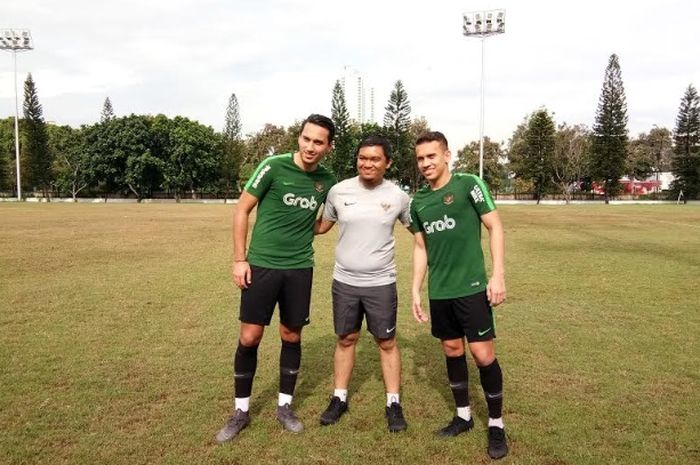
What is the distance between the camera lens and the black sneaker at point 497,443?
11.6ft

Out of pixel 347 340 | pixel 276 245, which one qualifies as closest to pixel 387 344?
pixel 347 340

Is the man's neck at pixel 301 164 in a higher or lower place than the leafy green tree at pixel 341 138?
lower

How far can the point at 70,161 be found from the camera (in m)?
69.6

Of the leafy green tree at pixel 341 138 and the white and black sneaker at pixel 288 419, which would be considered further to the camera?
the leafy green tree at pixel 341 138

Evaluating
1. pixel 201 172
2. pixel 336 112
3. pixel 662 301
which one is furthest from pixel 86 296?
pixel 201 172

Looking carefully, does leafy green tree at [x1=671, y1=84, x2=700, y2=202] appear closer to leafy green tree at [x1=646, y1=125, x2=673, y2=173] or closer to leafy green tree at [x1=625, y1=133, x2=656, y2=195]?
leafy green tree at [x1=625, y1=133, x2=656, y2=195]

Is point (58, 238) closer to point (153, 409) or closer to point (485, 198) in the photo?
point (153, 409)

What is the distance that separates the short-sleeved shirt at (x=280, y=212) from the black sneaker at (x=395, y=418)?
1228 mm

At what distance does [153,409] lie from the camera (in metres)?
4.23

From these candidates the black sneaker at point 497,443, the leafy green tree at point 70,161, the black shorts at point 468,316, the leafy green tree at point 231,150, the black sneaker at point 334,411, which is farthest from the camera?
the leafy green tree at point 231,150

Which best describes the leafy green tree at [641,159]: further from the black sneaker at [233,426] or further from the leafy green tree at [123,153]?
the black sneaker at [233,426]

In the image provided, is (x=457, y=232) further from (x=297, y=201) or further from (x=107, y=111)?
(x=107, y=111)

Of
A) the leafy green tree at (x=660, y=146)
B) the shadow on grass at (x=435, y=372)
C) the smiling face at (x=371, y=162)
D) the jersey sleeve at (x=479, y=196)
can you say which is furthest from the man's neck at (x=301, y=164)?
the leafy green tree at (x=660, y=146)

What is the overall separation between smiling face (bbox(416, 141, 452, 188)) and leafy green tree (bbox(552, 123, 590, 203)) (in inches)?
Answer: 2635
